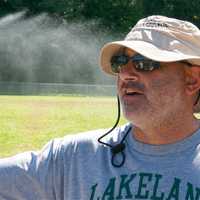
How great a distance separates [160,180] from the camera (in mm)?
2111

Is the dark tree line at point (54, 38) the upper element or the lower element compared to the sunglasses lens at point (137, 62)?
lower

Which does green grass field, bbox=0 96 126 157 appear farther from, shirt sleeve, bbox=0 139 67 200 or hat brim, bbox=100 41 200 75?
hat brim, bbox=100 41 200 75

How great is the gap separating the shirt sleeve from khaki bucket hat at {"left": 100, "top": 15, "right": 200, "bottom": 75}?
48cm

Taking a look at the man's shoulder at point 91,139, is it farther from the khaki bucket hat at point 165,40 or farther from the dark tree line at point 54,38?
the dark tree line at point 54,38

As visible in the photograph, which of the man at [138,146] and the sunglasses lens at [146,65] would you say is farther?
the sunglasses lens at [146,65]

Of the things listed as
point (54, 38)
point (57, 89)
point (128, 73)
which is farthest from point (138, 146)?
point (54, 38)

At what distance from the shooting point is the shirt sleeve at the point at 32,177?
7.30 ft

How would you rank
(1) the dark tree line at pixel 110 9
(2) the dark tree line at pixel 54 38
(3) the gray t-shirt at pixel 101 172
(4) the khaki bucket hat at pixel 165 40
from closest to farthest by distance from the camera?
(3) the gray t-shirt at pixel 101 172 < (4) the khaki bucket hat at pixel 165 40 < (2) the dark tree line at pixel 54 38 < (1) the dark tree line at pixel 110 9

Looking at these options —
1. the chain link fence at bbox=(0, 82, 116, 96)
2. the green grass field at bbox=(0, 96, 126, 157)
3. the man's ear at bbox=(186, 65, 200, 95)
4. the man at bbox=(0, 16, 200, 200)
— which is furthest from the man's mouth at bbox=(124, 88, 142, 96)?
the chain link fence at bbox=(0, 82, 116, 96)

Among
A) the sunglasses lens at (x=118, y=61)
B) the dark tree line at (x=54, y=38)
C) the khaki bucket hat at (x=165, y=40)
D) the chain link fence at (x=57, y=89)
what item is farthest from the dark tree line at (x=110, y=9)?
the khaki bucket hat at (x=165, y=40)

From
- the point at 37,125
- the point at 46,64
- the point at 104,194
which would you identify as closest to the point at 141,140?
the point at 104,194

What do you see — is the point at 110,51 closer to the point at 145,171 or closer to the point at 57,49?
the point at 145,171

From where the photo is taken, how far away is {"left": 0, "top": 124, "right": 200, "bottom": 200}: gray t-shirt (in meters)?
2.10

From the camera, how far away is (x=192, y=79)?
7.88 feet
